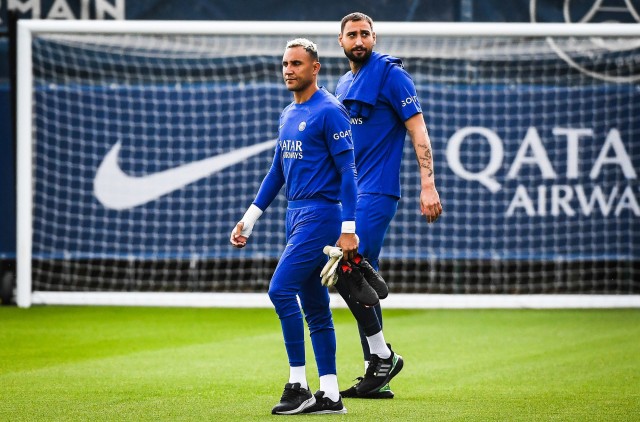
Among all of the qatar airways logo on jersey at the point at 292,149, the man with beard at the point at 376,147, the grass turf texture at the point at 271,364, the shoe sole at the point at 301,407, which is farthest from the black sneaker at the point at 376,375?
the qatar airways logo on jersey at the point at 292,149

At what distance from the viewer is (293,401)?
534cm

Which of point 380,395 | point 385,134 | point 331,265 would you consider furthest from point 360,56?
point 380,395

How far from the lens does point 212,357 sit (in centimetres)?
771

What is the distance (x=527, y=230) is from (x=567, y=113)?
122 cm

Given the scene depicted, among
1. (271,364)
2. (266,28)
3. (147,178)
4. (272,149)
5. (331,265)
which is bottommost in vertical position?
(271,364)

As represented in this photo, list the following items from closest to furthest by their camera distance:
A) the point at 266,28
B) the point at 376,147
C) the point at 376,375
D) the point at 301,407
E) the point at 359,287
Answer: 1. the point at 301,407
2. the point at 359,287
3. the point at 376,375
4. the point at 376,147
5. the point at 266,28

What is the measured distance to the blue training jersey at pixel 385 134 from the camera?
19.9 ft

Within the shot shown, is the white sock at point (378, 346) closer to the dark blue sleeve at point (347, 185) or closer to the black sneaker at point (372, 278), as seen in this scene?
the black sneaker at point (372, 278)

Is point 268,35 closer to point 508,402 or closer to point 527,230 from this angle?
point 527,230

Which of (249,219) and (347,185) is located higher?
(347,185)

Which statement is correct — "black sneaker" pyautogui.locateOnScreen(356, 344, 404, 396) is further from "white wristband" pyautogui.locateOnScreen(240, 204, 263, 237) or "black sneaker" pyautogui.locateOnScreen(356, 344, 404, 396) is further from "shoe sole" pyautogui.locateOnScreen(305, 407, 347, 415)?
"white wristband" pyautogui.locateOnScreen(240, 204, 263, 237)

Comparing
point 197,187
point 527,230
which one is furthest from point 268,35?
point 527,230

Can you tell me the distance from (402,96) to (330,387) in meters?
1.61

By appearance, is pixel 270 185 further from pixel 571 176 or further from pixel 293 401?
pixel 571 176
